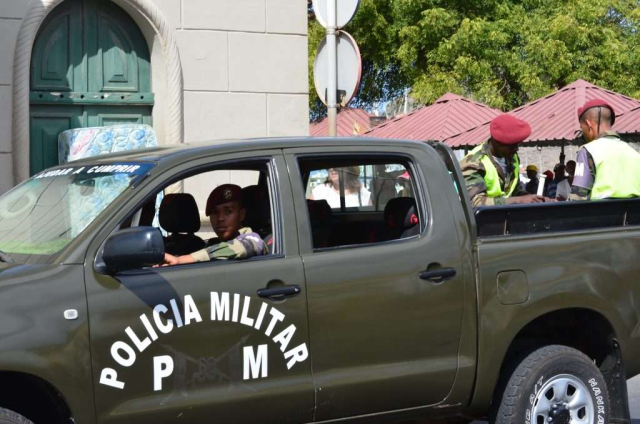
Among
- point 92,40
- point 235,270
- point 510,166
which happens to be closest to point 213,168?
point 235,270

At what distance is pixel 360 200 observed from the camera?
5.92m

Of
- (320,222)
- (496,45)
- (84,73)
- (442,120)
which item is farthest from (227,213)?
(496,45)

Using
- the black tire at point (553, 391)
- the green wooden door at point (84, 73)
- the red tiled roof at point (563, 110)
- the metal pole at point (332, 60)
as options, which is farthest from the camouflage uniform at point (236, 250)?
the red tiled roof at point (563, 110)

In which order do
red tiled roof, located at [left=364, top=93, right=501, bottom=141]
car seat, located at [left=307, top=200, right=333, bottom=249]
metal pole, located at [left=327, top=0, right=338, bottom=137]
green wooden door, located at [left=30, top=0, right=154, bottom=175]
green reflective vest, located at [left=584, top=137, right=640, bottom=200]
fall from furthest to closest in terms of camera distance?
red tiled roof, located at [left=364, top=93, right=501, bottom=141] → green wooden door, located at [left=30, top=0, right=154, bottom=175] → metal pole, located at [left=327, top=0, right=338, bottom=137] → green reflective vest, located at [left=584, top=137, right=640, bottom=200] → car seat, located at [left=307, top=200, right=333, bottom=249]

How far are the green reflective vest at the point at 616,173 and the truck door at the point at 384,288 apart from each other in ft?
5.46

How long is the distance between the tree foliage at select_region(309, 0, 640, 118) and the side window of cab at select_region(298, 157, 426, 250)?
70.7 feet

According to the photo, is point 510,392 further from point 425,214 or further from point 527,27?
point 527,27

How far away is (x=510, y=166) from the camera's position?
6.95m

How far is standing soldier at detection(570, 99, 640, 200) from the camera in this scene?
656 centimetres

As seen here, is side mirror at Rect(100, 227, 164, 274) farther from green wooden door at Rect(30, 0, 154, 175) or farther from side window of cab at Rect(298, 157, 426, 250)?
green wooden door at Rect(30, 0, 154, 175)

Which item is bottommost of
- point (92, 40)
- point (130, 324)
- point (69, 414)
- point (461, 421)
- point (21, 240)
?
point (461, 421)

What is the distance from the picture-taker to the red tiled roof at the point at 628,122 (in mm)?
14904

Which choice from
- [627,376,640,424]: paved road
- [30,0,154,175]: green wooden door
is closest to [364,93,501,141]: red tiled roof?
[30,0,154,175]: green wooden door

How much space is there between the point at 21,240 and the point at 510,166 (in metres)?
3.39
